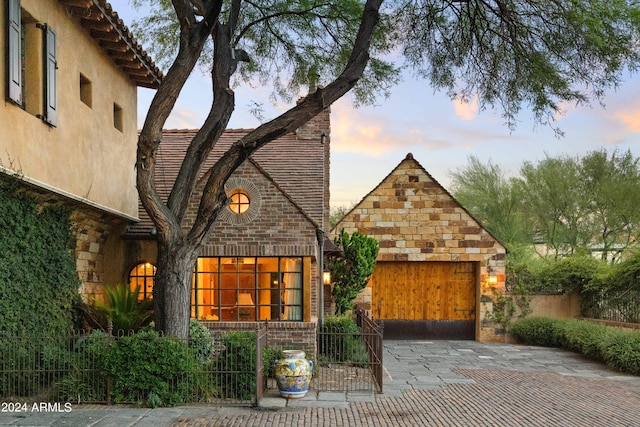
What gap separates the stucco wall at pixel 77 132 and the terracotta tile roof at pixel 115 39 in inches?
5.6

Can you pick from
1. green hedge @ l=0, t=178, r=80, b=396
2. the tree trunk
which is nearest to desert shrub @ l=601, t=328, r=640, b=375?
the tree trunk

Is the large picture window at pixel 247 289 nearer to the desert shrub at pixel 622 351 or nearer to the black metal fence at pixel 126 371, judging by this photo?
the black metal fence at pixel 126 371

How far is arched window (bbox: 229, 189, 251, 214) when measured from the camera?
38.2ft

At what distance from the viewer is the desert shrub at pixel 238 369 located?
30.0 feet

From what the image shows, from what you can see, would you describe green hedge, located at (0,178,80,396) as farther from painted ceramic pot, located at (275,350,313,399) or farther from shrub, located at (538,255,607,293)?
shrub, located at (538,255,607,293)

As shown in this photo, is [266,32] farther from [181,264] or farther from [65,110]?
[181,264]

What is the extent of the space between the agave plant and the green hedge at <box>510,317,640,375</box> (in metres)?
9.05

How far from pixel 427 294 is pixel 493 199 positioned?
10.7m

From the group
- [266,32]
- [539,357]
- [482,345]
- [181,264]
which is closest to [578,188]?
[482,345]

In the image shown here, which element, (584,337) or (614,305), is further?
(614,305)

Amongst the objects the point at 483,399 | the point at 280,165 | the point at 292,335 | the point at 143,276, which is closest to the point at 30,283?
the point at 143,276

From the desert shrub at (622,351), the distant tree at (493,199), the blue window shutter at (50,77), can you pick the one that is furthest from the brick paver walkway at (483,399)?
the distant tree at (493,199)

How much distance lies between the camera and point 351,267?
1514 cm

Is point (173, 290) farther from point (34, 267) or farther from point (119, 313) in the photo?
point (34, 267)
